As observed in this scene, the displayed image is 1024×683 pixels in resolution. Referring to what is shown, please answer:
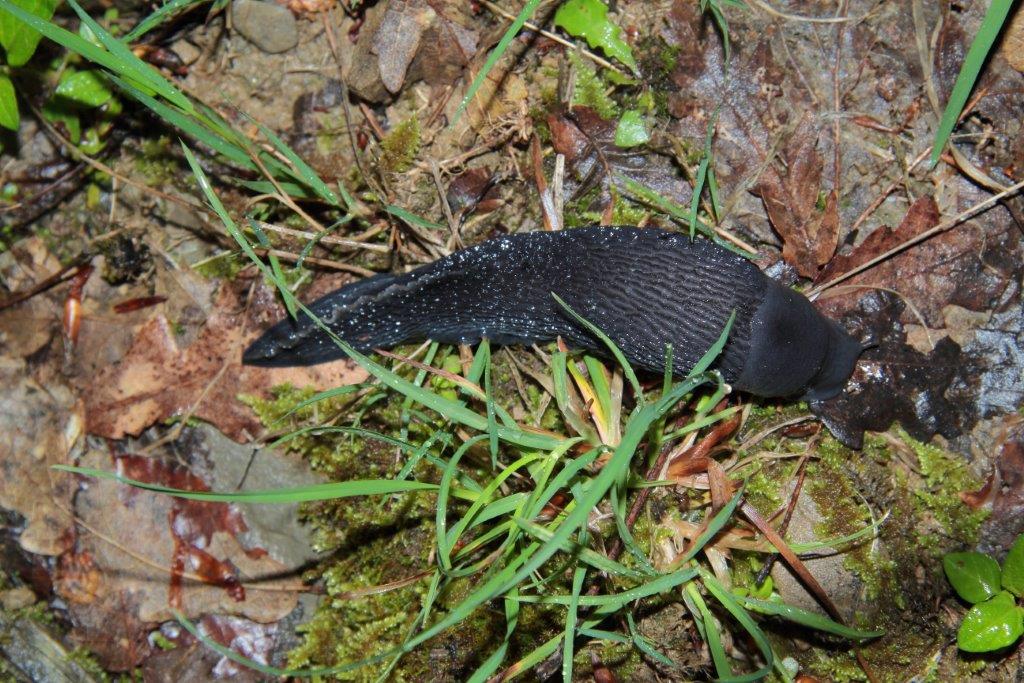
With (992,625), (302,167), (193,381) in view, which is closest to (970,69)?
(992,625)

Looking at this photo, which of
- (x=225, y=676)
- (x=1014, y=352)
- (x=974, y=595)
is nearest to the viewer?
(x=974, y=595)

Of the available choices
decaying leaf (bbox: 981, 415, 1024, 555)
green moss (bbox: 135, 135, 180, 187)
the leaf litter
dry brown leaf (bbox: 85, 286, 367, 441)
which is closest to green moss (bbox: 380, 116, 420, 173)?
the leaf litter

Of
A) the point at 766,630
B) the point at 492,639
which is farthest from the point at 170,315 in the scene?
the point at 766,630

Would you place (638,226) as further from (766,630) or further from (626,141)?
(766,630)

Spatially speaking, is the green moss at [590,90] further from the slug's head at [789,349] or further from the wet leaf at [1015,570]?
the wet leaf at [1015,570]

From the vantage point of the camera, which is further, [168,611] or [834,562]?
[168,611]

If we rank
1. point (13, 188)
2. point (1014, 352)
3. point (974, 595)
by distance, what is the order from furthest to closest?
point (13, 188), point (1014, 352), point (974, 595)
